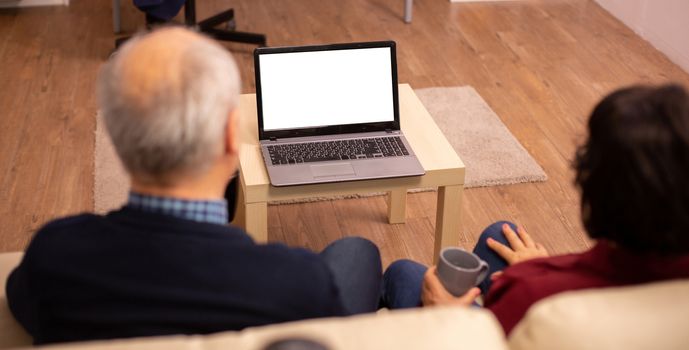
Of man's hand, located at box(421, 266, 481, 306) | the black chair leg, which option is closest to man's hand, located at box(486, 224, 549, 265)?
man's hand, located at box(421, 266, 481, 306)

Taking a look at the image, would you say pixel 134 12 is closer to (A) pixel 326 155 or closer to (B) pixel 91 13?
(B) pixel 91 13

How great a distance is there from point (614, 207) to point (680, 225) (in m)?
0.09

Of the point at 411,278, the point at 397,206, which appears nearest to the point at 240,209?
the point at 397,206

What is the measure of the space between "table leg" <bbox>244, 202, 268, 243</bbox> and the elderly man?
Result: 2.75 ft

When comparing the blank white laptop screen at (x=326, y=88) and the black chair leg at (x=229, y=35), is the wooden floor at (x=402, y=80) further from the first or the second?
the blank white laptop screen at (x=326, y=88)

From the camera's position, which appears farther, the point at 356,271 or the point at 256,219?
the point at 256,219

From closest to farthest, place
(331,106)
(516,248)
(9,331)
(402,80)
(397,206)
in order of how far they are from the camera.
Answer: (9,331) → (516,248) → (331,106) → (397,206) → (402,80)

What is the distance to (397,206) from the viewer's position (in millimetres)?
2826

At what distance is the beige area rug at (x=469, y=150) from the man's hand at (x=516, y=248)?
1.12 meters

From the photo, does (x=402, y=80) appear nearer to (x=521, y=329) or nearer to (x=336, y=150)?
(x=336, y=150)

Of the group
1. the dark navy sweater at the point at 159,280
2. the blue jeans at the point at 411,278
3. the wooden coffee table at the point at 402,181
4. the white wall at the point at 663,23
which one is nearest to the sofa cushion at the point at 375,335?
the dark navy sweater at the point at 159,280

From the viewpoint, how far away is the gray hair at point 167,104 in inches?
48.1

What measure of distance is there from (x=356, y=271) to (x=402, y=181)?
42 cm

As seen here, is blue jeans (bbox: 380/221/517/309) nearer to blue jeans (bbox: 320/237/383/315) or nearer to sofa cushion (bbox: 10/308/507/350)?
blue jeans (bbox: 320/237/383/315)
